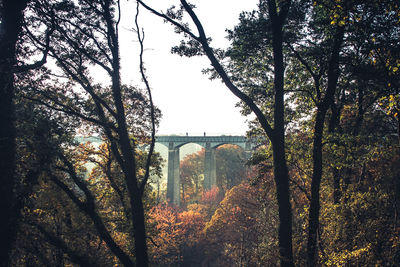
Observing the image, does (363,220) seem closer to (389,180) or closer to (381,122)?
(389,180)

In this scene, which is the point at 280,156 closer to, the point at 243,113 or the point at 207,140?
A: the point at 243,113

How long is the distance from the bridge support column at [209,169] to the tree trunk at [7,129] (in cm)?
3124

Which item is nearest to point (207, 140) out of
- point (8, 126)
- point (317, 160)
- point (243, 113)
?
point (243, 113)

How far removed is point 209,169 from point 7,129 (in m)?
32.7

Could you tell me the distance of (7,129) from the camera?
152 inches

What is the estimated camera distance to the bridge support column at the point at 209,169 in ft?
114

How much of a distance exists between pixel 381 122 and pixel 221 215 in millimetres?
12965

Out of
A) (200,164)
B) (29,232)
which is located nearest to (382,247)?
(29,232)

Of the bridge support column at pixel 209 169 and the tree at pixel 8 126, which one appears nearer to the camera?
the tree at pixel 8 126

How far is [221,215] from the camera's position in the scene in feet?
62.7

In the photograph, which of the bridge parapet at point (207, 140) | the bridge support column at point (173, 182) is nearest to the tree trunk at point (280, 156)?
the bridge support column at point (173, 182)

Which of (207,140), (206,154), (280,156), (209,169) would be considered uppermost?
(207,140)

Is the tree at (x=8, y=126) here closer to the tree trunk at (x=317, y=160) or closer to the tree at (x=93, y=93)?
the tree at (x=93, y=93)

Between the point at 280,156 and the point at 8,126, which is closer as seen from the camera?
the point at 8,126
